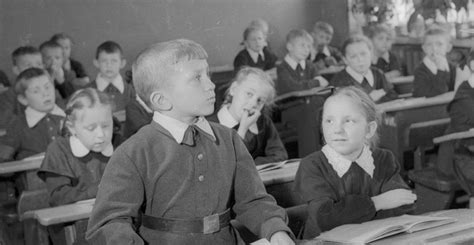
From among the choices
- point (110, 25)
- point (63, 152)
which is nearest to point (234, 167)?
point (63, 152)

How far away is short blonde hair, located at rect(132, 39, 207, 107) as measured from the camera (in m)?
2.05

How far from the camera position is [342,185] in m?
2.49

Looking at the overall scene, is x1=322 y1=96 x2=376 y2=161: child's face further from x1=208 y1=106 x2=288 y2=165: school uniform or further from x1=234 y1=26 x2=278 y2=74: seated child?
x1=234 y1=26 x2=278 y2=74: seated child

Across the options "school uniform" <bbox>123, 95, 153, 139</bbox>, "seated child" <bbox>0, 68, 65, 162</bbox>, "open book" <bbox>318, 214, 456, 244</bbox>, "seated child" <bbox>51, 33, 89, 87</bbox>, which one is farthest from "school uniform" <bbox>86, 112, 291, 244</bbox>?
"seated child" <bbox>51, 33, 89, 87</bbox>

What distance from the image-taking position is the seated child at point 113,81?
13.7 feet

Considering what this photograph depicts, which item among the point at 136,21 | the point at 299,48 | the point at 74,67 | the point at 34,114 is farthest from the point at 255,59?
the point at 34,114

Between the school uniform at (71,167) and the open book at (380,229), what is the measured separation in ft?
4.17

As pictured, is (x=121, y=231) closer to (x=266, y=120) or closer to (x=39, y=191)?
(x=39, y=191)

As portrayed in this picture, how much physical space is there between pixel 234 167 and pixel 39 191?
1365 mm

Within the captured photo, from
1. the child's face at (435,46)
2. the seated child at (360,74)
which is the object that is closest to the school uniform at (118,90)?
the seated child at (360,74)

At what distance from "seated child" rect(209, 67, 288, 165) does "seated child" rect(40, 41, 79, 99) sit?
1007mm

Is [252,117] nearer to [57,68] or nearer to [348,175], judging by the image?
[348,175]

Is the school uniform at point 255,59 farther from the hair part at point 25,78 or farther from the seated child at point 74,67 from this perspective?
the hair part at point 25,78

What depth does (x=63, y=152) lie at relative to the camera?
3100mm
